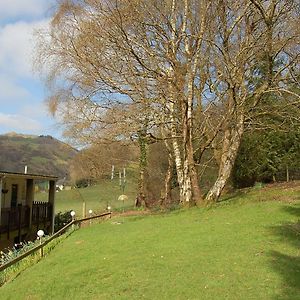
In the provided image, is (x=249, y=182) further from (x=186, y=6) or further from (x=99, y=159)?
(x=186, y=6)

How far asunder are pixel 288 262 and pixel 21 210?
13.6 metres

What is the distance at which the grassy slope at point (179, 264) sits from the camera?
20.6ft

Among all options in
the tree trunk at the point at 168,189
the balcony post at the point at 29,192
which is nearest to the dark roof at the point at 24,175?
the balcony post at the point at 29,192

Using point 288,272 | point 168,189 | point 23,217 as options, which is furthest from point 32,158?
point 288,272

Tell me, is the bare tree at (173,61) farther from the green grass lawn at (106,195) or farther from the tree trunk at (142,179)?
the green grass lawn at (106,195)

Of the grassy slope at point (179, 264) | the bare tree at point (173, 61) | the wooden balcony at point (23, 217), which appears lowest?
the grassy slope at point (179, 264)

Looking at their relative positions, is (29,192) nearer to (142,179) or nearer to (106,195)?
(142,179)

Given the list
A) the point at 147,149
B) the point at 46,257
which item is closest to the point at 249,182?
the point at 147,149

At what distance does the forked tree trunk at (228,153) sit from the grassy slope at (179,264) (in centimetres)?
441

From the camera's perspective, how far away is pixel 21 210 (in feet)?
60.7

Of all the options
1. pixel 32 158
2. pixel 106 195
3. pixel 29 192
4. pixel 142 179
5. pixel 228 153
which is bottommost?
pixel 29 192

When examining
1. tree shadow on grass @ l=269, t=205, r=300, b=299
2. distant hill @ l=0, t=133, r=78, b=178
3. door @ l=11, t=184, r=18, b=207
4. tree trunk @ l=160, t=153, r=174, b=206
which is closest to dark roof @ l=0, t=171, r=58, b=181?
door @ l=11, t=184, r=18, b=207

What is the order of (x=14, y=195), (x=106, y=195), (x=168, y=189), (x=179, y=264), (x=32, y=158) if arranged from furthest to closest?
(x=32, y=158), (x=106, y=195), (x=168, y=189), (x=14, y=195), (x=179, y=264)

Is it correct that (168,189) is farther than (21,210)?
Yes
